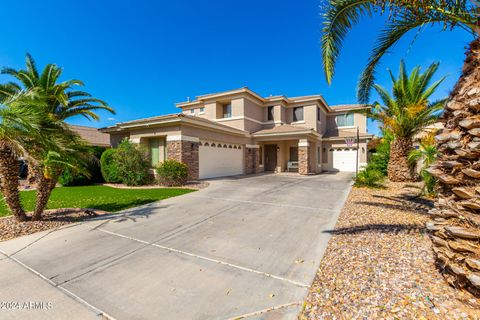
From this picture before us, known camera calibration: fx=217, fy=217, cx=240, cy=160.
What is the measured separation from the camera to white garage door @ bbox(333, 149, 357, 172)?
2103 cm

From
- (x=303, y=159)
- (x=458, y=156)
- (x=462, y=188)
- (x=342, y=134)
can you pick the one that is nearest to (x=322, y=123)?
(x=342, y=134)

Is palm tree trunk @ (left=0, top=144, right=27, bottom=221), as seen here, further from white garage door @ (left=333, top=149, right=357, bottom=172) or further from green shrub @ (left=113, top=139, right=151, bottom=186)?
white garage door @ (left=333, top=149, right=357, bottom=172)

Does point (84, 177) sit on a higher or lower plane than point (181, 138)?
lower

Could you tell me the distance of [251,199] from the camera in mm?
8922

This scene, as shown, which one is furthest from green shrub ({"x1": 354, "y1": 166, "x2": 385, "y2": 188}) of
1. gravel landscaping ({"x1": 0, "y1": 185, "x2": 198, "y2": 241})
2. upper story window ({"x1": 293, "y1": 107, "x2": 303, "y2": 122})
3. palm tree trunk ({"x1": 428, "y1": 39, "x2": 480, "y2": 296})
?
upper story window ({"x1": 293, "y1": 107, "x2": 303, "y2": 122})

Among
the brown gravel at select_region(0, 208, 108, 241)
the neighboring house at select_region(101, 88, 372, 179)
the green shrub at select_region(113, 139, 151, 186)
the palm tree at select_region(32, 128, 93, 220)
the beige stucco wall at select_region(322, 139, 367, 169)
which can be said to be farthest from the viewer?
the beige stucco wall at select_region(322, 139, 367, 169)

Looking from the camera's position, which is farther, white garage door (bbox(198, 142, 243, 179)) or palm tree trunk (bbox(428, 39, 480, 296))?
white garage door (bbox(198, 142, 243, 179))

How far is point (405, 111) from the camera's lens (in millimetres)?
11852

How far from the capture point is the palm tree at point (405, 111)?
11609mm

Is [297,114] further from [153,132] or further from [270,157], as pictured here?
[153,132]

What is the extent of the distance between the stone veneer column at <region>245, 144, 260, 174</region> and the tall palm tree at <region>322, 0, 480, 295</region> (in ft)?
50.7

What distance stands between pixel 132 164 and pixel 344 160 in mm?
18974

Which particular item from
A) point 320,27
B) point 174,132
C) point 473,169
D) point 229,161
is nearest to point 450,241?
point 473,169

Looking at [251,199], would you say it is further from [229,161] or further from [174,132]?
[229,161]
